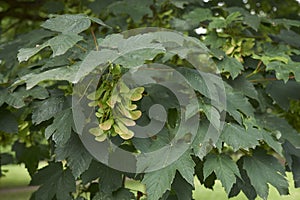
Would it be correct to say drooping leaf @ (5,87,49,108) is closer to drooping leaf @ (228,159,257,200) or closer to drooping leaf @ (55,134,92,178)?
drooping leaf @ (55,134,92,178)

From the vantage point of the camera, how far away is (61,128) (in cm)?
148

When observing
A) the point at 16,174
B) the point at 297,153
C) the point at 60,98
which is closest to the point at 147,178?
the point at 60,98

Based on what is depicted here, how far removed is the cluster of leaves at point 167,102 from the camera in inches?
55.0

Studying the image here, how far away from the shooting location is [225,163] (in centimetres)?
156

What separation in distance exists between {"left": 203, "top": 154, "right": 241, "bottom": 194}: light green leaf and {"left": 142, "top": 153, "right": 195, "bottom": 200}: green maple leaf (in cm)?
11

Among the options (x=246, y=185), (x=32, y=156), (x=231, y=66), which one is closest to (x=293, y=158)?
(x=246, y=185)

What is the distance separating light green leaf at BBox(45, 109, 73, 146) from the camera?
146 centimetres

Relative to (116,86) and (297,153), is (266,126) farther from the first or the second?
(116,86)

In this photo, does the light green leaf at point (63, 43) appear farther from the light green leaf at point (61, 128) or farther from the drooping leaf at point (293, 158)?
the drooping leaf at point (293, 158)

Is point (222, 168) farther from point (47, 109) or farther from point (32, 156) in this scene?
point (32, 156)

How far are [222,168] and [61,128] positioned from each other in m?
0.53

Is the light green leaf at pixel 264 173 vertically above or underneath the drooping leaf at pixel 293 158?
above

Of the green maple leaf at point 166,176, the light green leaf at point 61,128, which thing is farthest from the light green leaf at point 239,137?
the light green leaf at point 61,128

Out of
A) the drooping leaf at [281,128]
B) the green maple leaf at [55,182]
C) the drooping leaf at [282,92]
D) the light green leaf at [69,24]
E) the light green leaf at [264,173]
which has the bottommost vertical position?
the green maple leaf at [55,182]
